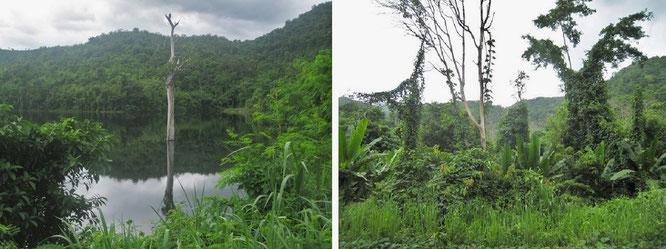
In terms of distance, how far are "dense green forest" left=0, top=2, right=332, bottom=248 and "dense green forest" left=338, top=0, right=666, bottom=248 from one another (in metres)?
0.50

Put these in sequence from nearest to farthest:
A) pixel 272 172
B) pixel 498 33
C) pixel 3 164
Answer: pixel 3 164 → pixel 272 172 → pixel 498 33

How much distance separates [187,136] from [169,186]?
12.7 inches

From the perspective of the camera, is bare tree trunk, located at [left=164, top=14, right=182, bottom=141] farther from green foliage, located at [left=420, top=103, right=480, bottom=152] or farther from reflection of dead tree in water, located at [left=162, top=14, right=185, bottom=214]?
green foliage, located at [left=420, top=103, right=480, bottom=152]

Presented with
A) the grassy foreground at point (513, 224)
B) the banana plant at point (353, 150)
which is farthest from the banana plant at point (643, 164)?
the banana plant at point (353, 150)

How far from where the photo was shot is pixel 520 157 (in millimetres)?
3281

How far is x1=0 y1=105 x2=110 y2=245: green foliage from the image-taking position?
2.41 metres

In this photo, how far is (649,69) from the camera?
3088 millimetres

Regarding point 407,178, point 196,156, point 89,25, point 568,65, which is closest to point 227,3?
point 89,25

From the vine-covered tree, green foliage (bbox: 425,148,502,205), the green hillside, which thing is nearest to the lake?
the vine-covered tree

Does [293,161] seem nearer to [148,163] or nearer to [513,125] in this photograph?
[148,163]

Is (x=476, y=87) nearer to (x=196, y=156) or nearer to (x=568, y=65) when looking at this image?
(x=568, y=65)

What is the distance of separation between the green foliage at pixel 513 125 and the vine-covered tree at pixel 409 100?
0.62 metres

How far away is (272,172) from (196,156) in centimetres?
48

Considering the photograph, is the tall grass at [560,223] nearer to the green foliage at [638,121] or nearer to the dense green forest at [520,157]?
the dense green forest at [520,157]
